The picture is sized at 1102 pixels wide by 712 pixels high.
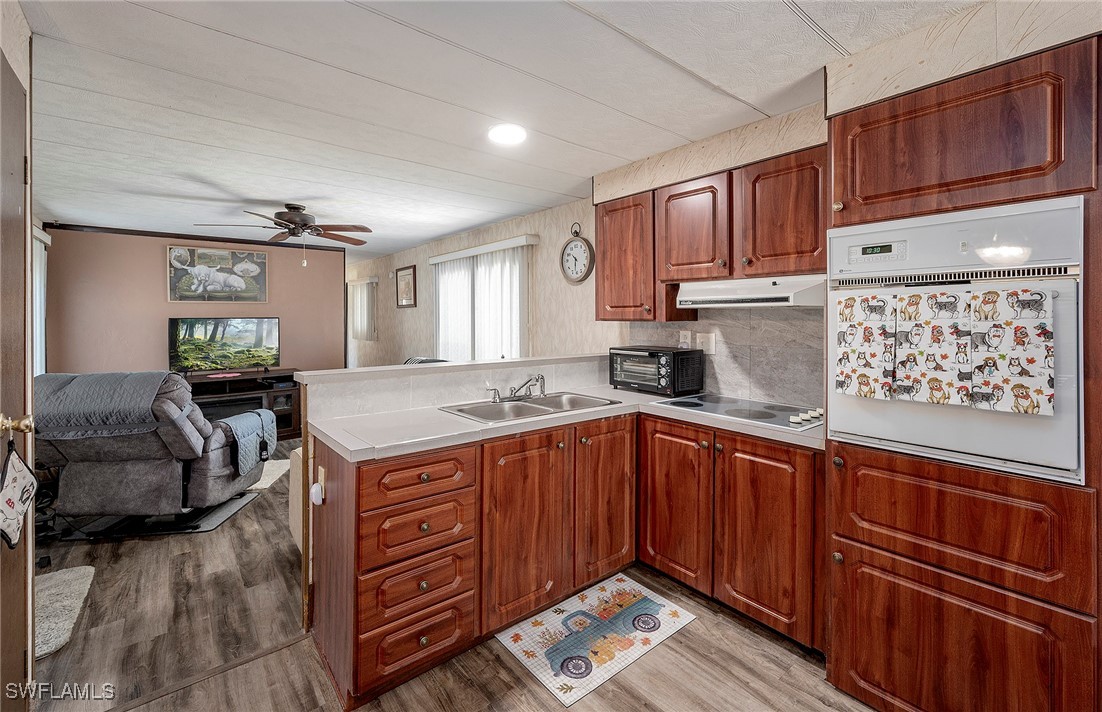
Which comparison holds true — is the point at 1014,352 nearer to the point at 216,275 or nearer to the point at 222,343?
the point at 222,343

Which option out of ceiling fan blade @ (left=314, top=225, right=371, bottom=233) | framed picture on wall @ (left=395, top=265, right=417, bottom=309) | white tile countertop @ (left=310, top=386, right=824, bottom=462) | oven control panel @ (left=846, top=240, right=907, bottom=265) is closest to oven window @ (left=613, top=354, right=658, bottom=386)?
white tile countertop @ (left=310, top=386, right=824, bottom=462)

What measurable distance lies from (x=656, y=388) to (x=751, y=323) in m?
0.63

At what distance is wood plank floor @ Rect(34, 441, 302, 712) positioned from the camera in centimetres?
189

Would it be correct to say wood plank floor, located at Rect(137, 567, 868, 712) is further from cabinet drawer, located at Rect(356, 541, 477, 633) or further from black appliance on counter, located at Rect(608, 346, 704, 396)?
black appliance on counter, located at Rect(608, 346, 704, 396)

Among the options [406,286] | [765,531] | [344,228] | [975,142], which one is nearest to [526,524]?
[765,531]

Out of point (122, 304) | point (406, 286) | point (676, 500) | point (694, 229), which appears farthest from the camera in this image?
point (406, 286)

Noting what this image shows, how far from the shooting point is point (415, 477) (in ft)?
5.87

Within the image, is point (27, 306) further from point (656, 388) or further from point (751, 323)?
point (751, 323)

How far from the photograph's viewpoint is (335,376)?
2.16 metres

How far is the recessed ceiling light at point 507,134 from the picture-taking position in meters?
2.33

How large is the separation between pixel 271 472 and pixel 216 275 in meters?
2.72

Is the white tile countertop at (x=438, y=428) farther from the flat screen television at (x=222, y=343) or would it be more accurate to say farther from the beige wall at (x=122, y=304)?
the beige wall at (x=122, y=304)

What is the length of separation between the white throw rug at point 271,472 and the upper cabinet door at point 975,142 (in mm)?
4112

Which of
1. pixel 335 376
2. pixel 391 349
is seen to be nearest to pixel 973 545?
pixel 335 376
